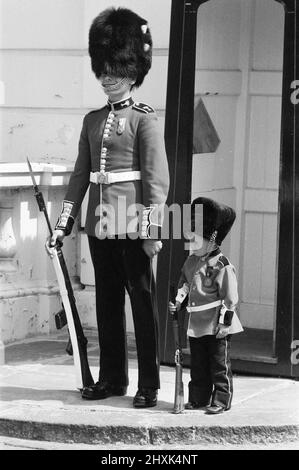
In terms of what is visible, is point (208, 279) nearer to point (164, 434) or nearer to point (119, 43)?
point (164, 434)

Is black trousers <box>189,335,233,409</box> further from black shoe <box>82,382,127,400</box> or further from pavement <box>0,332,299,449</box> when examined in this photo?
black shoe <box>82,382,127,400</box>

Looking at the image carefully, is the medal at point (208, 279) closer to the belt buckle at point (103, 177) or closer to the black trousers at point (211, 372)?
the black trousers at point (211, 372)

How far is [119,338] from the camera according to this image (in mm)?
6902

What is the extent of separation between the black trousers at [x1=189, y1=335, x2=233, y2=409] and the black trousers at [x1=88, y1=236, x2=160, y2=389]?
23 centimetres

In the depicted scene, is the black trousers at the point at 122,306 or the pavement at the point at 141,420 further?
the black trousers at the point at 122,306

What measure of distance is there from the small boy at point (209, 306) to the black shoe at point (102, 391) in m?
0.47

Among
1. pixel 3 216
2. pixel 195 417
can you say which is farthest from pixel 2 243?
pixel 195 417

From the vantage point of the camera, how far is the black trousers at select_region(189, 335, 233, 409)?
654cm

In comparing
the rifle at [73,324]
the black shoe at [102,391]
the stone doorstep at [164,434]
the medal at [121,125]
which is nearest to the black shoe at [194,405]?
the stone doorstep at [164,434]

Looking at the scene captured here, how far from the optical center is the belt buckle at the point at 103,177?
21.7ft

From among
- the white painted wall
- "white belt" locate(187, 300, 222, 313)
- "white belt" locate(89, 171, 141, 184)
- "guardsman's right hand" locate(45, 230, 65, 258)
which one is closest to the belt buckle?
"white belt" locate(89, 171, 141, 184)

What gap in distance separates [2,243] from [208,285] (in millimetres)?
2144

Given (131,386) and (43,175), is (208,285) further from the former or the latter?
(43,175)

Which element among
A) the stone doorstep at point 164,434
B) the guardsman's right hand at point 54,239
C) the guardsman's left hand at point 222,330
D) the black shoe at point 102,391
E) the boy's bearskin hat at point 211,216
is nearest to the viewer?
the stone doorstep at point 164,434
